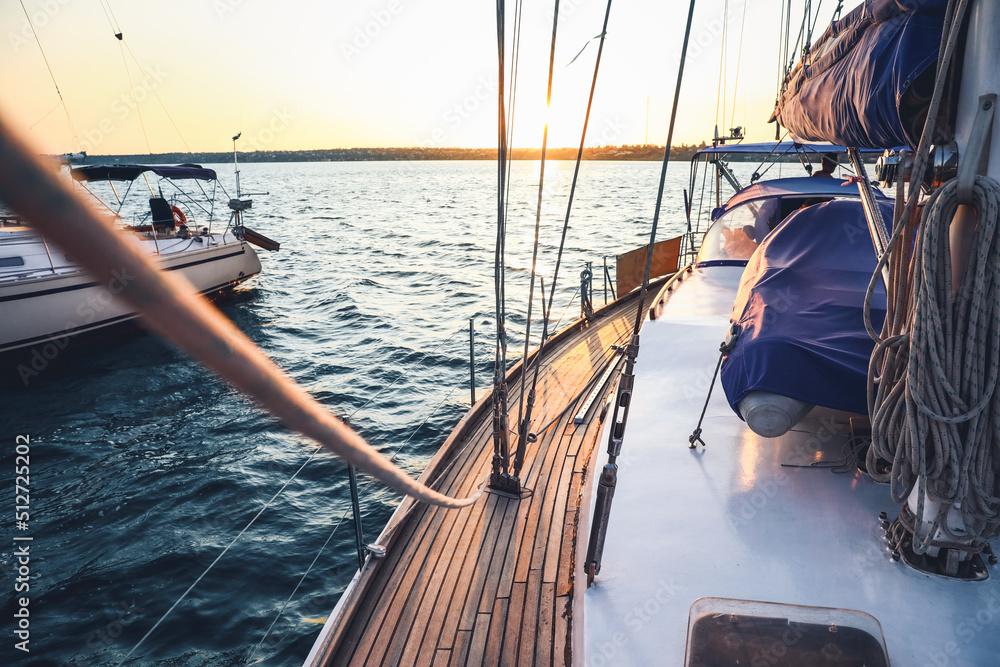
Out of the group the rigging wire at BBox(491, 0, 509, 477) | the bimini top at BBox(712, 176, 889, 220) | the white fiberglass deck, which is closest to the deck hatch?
the white fiberglass deck

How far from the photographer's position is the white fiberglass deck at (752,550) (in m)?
2.39

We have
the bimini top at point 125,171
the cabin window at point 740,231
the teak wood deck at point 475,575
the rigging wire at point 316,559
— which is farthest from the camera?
the bimini top at point 125,171

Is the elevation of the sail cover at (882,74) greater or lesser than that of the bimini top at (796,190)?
greater

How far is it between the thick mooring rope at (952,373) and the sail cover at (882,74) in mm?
518

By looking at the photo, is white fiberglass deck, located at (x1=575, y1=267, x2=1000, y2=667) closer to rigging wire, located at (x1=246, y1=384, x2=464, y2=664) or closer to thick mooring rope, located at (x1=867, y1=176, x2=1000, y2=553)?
thick mooring rope, located at (x1=867, y1=176, x2=1000, y2=553)

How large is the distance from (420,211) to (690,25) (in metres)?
47.3

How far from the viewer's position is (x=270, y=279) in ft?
68.3

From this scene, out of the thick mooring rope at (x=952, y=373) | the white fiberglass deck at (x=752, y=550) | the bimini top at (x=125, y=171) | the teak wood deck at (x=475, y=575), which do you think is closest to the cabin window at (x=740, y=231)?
the teak wood deck at (x=475, y=575)

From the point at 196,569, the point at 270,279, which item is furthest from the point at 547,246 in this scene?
the point at 196,569

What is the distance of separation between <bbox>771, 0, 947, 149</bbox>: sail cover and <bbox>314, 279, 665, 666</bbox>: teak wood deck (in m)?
2.68

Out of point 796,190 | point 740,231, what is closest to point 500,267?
point 740,231

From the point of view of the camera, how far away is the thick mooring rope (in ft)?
6.52

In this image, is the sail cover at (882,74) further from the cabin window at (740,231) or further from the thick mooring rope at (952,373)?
the cabin window at (740,231)

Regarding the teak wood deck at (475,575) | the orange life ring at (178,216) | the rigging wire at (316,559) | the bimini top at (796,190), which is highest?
the bimini top at (796,190)
